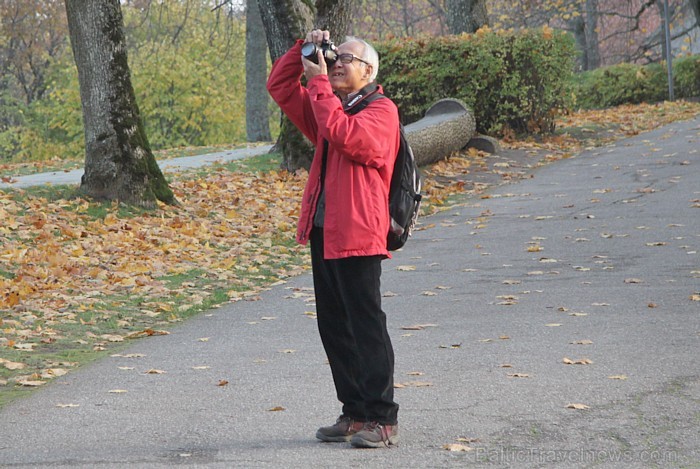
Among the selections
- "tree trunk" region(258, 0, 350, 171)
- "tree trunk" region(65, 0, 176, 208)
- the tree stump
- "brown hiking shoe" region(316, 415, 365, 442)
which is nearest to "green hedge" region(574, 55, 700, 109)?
the tree stump

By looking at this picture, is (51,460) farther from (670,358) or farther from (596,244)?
(596,244)

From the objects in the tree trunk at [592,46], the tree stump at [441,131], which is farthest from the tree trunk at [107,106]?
the tree trunk at [592,46]

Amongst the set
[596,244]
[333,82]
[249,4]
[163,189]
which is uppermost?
[249,4]

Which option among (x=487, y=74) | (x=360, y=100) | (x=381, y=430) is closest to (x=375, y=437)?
(x=381, y=430)

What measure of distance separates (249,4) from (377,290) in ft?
81.2

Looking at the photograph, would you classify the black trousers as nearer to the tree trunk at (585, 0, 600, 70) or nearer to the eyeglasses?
the eyeglasses

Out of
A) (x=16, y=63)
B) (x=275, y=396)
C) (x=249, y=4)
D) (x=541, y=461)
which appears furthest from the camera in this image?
(x=16, y=63)

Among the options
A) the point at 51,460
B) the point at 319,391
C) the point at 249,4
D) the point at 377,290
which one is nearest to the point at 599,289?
the point at 319,391

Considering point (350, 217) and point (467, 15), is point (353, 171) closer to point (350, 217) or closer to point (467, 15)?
point (350, 217)

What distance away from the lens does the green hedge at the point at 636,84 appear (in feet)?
95.7

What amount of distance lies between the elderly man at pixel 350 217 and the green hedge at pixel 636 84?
26.3m

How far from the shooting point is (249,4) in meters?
28.4

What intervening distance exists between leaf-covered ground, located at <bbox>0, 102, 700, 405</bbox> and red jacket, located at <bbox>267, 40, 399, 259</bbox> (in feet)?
8.62

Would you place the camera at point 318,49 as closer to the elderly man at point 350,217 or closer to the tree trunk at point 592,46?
the elderly man at point 350,217
